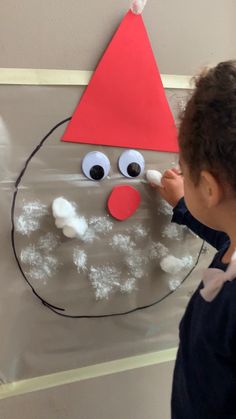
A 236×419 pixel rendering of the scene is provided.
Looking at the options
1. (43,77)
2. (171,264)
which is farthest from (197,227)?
(43,77)

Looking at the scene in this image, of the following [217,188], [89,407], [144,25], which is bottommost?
[89,407]

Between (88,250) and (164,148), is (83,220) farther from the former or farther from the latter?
(164,148)

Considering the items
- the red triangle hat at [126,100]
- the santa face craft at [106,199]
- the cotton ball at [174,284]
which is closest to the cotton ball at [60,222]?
the santa face craft at [106,199]

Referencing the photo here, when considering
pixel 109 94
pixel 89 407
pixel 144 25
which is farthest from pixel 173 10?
pixel 89 407

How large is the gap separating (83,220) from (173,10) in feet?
1.08

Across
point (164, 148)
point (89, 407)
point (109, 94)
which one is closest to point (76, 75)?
point (109, 94)

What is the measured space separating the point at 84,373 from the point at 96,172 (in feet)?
0.98

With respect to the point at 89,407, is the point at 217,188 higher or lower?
higher

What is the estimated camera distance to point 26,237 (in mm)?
607

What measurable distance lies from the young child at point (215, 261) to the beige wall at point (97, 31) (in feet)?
0.58

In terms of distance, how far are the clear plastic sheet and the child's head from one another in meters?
0.15

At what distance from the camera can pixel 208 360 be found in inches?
22.5

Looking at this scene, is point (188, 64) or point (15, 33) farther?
point (188, 64)

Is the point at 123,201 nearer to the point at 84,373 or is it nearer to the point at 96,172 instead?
the point at 96,172
